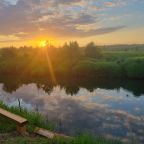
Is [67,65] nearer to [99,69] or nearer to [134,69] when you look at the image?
[99,69]

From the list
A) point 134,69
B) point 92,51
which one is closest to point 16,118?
point 134,69

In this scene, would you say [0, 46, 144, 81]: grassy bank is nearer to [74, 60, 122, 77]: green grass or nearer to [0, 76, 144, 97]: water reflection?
[74, 60, 122, 77]: green grass

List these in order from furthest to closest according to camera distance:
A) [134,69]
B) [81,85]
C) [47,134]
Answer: [134,69] → [81,85] → [47,134]

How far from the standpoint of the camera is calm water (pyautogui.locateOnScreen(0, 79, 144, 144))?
23.0 m

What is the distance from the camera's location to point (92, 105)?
114 feet

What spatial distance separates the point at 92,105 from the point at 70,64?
1405 inches

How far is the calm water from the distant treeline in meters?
6.36

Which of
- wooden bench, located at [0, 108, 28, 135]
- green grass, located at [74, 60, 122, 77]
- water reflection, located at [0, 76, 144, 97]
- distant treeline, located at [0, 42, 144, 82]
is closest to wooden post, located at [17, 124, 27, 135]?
wooden bench, located at [0, 108, 28, 135]

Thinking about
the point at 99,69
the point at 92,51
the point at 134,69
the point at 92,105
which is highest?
the point at 92,51

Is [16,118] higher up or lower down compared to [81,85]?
higher up

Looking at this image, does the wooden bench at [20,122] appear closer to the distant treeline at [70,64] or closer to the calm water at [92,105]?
the calm water at [92,105]

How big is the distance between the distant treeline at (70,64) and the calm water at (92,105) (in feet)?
20.9

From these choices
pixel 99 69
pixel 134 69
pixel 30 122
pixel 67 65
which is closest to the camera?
pixel 30 122

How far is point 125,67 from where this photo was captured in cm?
6294
